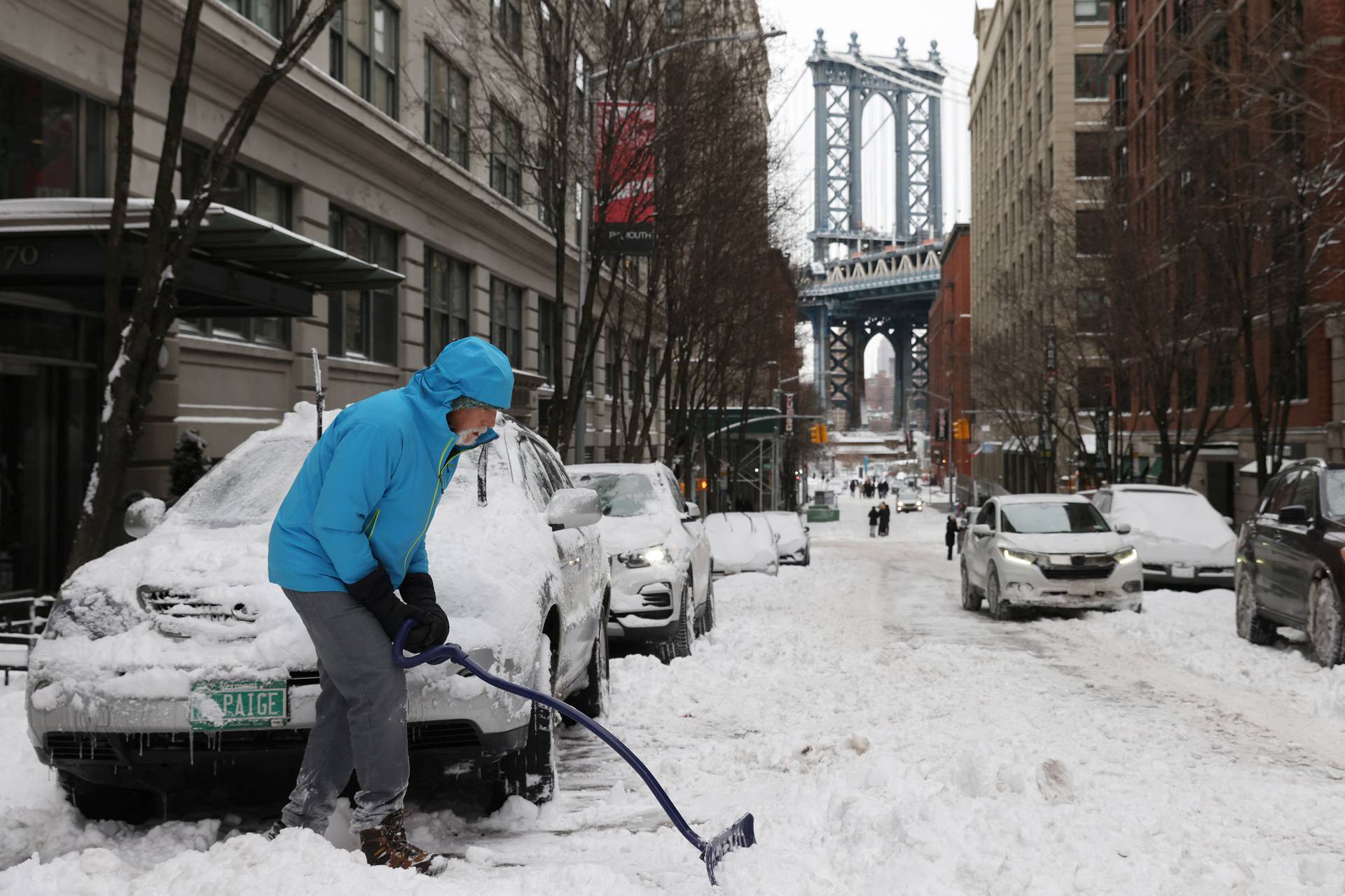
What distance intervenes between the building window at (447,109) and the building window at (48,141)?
Answer: 10.5 m

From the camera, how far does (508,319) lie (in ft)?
100

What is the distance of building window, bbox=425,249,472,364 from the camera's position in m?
25.2

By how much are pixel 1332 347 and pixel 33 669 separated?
33176 millimetres

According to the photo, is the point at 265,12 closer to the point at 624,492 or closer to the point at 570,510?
the point at 624,492

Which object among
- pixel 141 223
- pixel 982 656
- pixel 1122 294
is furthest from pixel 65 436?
pixel 1122 294

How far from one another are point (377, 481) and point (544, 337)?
1202 inches

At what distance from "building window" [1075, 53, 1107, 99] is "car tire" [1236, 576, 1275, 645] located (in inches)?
2208

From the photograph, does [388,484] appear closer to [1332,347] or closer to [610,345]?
[1332,347]

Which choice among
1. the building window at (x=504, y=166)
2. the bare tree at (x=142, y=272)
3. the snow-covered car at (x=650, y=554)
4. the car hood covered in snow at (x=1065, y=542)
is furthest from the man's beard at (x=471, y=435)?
the building window at (x=504, y=166)

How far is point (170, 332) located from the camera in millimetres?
15562

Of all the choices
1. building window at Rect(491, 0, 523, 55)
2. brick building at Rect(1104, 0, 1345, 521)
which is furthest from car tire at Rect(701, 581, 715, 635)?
building window at Rect(491, 0, 523, 55)

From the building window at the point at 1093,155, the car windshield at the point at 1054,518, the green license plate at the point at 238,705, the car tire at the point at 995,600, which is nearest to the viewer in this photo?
the green license plate at the point at 238,705

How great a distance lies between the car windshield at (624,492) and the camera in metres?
11.8

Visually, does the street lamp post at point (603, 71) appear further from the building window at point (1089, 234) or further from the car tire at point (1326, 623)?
the building window at point (1089, 234)
